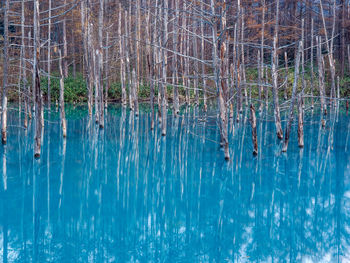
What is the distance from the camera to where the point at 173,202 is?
6.02m

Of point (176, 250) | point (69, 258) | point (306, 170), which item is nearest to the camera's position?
point (69, 258)

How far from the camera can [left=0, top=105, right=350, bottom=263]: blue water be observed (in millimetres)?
4383

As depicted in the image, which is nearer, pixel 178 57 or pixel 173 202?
pixel 173 202

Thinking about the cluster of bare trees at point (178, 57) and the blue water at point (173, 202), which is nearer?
the blue water at point (173, 202)

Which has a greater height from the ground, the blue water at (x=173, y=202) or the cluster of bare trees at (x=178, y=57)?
the cluster of bare trees at (x=178, y=57)

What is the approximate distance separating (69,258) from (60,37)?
29393 millimetres

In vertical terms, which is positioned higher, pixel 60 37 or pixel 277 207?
pixel 60 37

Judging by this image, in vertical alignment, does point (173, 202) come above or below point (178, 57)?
below

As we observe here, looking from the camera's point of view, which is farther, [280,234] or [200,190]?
[200,190]

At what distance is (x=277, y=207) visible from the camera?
231 inches

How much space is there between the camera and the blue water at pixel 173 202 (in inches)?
173

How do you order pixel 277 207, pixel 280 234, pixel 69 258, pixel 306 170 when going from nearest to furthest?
1. pixel 69 258
2. pixel 280 234
3. pixel 277 207
4. pixel 306 170

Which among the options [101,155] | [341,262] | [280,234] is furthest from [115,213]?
[101,155]

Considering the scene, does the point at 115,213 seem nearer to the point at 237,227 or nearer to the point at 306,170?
the point at 237,227
